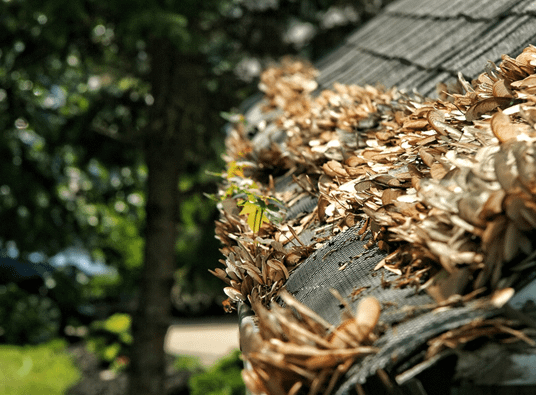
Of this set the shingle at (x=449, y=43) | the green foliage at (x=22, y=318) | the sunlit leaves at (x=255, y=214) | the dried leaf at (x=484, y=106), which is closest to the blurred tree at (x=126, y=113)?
the shingle at (x=449, y=43)

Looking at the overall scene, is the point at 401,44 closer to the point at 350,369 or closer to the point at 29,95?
the point at 350,369

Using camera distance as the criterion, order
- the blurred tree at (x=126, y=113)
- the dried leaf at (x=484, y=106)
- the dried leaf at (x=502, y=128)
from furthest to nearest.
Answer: the blurred tree at (x=126, y=113)
the dried leaf at (x=484, y=106)
the dried leaf at (x=502, y=128)

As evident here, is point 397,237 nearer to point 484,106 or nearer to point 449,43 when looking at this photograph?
point 484,106

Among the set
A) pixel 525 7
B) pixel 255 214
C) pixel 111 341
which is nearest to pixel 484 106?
pixel 255 214

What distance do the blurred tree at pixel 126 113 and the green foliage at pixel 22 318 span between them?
2.40 metres

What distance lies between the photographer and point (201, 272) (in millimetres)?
7000

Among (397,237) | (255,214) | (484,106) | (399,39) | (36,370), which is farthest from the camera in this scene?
(36,370)

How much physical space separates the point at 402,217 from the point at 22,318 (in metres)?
8.39

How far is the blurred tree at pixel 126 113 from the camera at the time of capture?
5.18 metres

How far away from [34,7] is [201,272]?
395cm

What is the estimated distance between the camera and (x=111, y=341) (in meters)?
8.94

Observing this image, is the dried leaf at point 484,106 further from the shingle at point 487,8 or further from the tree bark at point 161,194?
the tree bark at point 161,194

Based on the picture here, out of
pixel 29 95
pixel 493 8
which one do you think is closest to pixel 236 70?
pixel 29 95

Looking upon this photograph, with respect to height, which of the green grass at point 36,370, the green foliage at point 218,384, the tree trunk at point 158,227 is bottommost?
the green foliage at point 218,384
